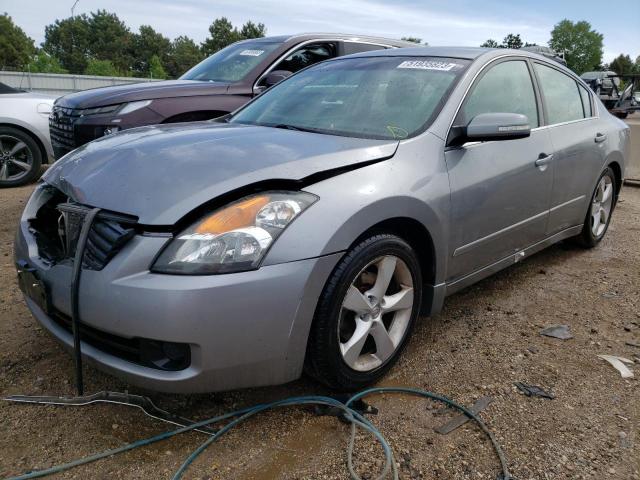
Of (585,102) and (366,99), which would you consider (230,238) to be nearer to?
(366,99)

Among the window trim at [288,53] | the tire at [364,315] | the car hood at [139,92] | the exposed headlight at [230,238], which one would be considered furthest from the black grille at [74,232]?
the window trim at [288,53]

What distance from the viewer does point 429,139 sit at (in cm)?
251

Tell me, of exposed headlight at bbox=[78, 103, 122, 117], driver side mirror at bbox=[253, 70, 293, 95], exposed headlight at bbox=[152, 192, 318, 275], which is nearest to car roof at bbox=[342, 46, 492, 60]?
exposed headlight at bbox=[152, 192, 318, 275]

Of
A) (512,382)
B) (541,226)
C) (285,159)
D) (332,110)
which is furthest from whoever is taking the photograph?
(541,226)

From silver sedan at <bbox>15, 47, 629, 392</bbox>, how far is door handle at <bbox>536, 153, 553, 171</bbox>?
0.10ft

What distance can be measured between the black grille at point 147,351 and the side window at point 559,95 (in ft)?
9.25

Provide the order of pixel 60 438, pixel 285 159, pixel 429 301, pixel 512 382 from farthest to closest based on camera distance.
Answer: pixel 429 301
pixel 512 382
pixel 285 159
pixel 60 438

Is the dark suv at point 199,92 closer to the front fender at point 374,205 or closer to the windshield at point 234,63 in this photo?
the windshield at point 234,63

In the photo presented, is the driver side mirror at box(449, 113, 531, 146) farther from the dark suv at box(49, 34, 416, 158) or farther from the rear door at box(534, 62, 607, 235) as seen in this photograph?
the dark suv at box(49, 34, 416, 158)

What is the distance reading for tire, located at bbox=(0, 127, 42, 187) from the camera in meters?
6.32

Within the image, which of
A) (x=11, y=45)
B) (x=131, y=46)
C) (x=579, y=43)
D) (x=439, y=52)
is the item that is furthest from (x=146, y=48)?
(x=439, y=52)

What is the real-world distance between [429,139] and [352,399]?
1254 millimetres

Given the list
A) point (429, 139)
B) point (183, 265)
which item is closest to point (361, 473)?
point (183, 265)

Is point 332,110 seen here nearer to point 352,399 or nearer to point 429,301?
point 429,301
